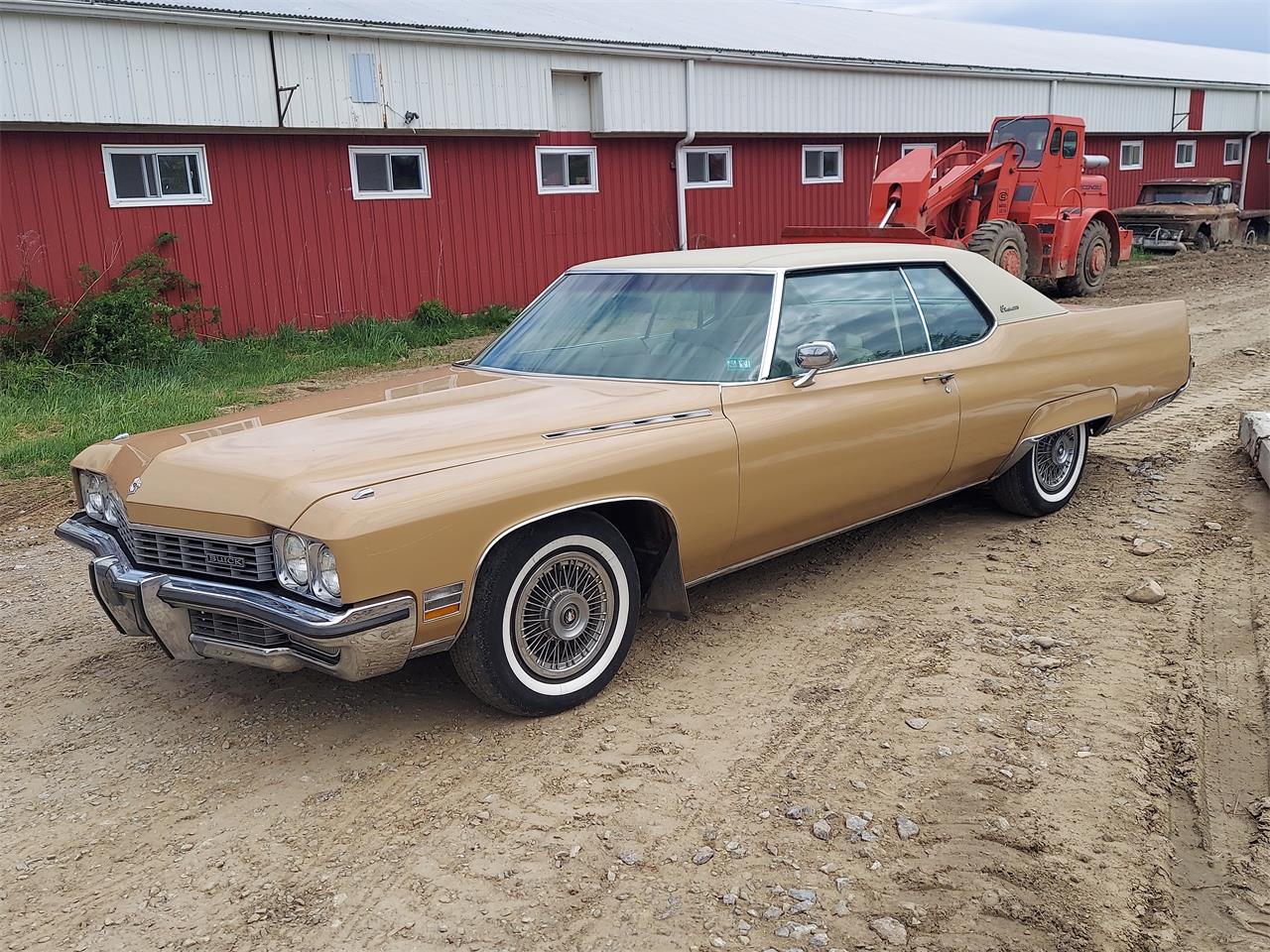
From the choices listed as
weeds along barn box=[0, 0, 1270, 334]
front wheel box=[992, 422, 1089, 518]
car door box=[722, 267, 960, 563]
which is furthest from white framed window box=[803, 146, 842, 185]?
car door box=[722, 267, 960, 563]

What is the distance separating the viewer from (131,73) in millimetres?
11344

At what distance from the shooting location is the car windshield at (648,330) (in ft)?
14.8

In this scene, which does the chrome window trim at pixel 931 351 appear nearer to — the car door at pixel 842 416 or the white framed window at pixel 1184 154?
the car door at pixel 842 416

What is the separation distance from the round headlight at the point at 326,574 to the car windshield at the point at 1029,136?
47.9 feet

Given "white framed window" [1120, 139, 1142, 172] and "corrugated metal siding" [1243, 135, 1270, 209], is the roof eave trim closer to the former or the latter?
"white framed window" [1120, 139, 1142, 172]

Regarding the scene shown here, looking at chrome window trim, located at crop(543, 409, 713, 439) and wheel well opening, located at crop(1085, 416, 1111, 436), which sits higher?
chrome window trim, located at crop(543, 409, 713, 439)

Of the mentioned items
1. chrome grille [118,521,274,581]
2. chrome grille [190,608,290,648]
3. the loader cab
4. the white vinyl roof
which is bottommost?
chrome grille [190,608,290,648]

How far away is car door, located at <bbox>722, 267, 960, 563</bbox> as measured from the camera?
4340 mm

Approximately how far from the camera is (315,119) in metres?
12.7

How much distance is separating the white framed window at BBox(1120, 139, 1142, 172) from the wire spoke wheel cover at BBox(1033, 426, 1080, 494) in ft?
72.0

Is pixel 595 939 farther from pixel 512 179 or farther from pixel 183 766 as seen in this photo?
pixel 512 179

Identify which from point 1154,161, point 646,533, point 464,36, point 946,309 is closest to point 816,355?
point 646,533

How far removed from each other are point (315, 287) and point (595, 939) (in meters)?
11.7

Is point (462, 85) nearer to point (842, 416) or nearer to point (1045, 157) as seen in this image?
point (1045, 157)
